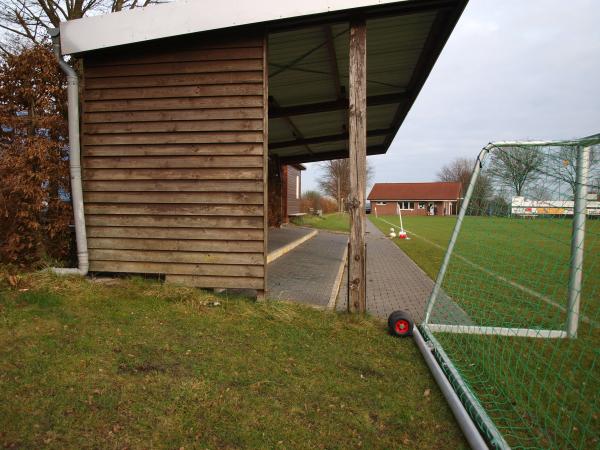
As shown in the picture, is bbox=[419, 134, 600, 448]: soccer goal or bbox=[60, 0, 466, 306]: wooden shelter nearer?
bbox=[419, 134, 600, 448]: soccer goal

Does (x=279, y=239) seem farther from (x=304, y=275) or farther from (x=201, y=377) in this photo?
(x=201, y=377)

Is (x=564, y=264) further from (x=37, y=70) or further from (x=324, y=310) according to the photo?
(x=37, y=70)

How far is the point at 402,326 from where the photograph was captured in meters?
4.38

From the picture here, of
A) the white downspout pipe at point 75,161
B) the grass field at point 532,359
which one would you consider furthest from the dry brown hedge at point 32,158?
the grass field at point 532,359

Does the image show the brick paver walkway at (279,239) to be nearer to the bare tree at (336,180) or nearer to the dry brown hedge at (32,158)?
the dry brown hedge at (32,158)

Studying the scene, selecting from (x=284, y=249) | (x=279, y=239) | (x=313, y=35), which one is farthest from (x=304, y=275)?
(x=279, y=239)

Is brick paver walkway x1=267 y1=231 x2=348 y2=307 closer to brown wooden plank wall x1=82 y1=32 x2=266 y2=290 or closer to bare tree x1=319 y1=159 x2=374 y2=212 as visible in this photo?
brown wooden plank wall x1=82 y1=32 x2=266 y2=290

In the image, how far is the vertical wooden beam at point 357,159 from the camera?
4781 mm

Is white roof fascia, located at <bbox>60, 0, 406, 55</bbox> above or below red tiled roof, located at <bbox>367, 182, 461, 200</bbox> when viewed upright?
above

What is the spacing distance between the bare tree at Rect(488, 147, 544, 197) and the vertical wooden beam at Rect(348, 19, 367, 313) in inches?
56.6

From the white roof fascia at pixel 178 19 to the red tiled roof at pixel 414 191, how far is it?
201 ft

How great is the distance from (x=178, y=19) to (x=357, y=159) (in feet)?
9.06

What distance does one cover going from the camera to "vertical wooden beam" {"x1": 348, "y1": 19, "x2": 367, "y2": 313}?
478 cm

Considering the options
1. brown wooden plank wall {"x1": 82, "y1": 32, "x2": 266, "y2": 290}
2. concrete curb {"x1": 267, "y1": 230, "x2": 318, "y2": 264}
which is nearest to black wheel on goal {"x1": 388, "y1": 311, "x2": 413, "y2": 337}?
brown wooden plank wall {"x1": 82, "y1": 32, "x2": 266, "y2": 290}
